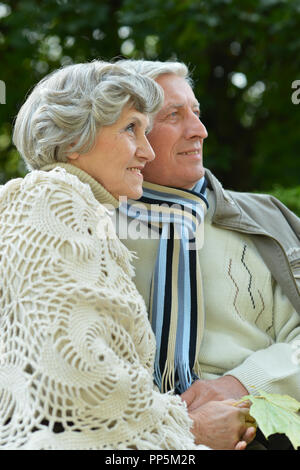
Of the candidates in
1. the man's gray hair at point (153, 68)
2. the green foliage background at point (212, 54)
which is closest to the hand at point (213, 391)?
the man's gray hair at point (153, 68)

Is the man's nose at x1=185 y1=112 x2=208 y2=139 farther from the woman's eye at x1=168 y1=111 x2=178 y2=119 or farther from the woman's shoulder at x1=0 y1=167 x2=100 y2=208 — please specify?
the woman's shoulder at x1=0 y1=167 x2=100 y2=208

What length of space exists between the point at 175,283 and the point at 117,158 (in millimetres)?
565

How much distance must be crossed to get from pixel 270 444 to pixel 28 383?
3.10ft

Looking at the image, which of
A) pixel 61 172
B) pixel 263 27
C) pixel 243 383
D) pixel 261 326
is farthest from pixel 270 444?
pixel 263 27

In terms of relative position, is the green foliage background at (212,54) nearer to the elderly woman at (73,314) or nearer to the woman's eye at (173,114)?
the woman's eye at (173,114)

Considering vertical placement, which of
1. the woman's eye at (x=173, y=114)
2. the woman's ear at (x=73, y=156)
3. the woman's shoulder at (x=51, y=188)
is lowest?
the woman's shoulder at (x=51, y=188)

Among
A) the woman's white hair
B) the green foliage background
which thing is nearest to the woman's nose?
the woman's white hair

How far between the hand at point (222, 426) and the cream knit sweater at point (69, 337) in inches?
3.6

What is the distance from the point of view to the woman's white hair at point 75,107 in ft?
7.11

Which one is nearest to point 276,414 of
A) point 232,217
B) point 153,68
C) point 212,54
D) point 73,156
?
point 232,217

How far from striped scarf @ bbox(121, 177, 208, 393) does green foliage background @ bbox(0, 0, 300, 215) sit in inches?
95.5

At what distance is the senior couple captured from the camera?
183cm

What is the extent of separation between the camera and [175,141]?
9.23ft

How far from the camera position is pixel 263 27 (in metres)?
5.54
